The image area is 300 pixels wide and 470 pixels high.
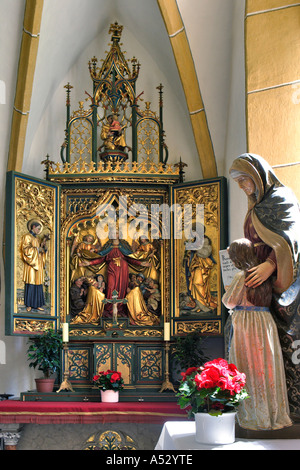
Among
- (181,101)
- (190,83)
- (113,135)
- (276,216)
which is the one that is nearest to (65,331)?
(113,135)

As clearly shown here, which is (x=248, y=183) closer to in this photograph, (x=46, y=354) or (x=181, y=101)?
(x=46, y=354)

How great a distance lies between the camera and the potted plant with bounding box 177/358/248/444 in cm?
458

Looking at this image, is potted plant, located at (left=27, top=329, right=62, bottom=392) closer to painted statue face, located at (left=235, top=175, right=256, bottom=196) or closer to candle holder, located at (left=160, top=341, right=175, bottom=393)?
candle holder, located at (left=160, top=341, right=175, bottom=393)

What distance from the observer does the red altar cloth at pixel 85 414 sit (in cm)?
866

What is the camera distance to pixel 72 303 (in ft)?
33.4

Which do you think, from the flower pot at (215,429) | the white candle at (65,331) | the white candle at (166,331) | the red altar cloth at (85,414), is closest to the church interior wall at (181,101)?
the white candle at (166,331)

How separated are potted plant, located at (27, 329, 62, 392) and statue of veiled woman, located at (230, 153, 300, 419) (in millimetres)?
4856

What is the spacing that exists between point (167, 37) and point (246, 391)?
698cm

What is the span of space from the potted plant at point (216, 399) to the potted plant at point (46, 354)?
491 cm

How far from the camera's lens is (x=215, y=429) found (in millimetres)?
4582

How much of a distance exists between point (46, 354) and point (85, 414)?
44.1 inches

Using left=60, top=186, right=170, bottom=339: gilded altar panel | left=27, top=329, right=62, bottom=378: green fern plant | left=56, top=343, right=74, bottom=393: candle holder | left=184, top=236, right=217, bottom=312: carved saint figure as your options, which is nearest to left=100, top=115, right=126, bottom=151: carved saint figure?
left=60, top=186, right=170, bottom=339: gilded altar panel
